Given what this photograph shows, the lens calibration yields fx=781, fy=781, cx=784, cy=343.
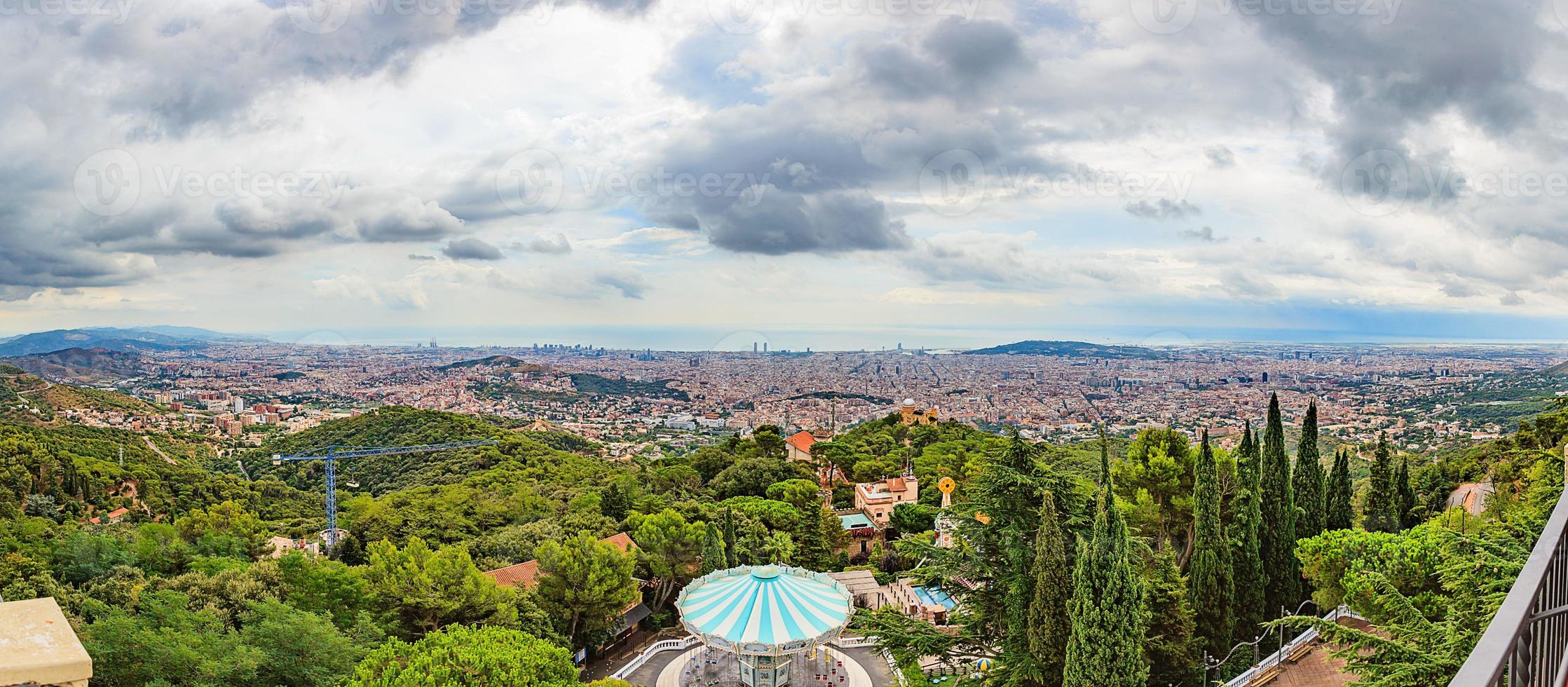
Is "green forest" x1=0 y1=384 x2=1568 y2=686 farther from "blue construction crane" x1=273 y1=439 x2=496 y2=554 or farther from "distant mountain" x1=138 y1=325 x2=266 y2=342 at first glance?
"distant mountain" x1=138 y1=325 x2=266 y2=342

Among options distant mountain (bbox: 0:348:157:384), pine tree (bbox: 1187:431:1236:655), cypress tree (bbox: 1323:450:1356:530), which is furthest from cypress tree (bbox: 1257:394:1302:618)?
distant mountain (bbox: 0:348:157:384)

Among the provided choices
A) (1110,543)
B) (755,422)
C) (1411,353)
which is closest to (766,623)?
(1110,543)

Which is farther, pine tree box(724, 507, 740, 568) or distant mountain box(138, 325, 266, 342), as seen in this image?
distant mountain box(138, 325, 266, 342)

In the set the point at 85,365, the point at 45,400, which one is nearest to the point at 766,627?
the point at 45,400

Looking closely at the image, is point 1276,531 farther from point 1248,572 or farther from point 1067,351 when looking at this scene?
point 1067,351

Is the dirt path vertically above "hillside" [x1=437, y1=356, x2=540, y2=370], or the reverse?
"hillside" [x1=437, y1=356, x2=540, y2=370]

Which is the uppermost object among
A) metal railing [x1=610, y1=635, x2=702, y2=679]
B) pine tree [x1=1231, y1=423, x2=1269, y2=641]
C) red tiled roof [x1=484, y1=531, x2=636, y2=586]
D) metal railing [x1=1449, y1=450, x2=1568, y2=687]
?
metal railing [x1=1449, y1=450, x2=1568, y2=687]

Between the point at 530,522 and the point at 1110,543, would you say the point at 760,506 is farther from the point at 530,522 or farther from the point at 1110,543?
the point at 1110,543

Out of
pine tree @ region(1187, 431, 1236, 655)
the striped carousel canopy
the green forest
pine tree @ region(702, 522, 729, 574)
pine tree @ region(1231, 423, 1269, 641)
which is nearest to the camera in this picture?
the green forest
